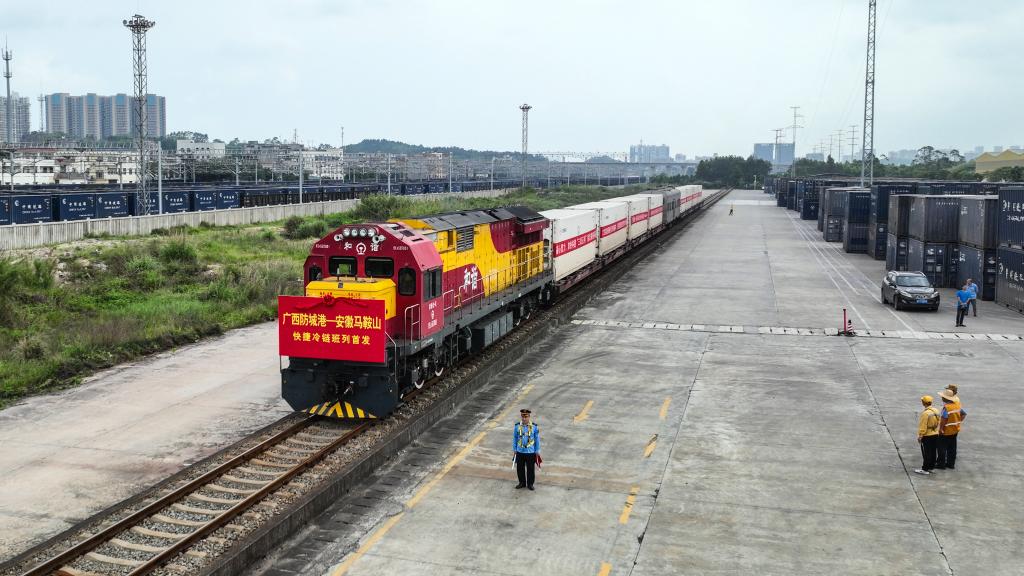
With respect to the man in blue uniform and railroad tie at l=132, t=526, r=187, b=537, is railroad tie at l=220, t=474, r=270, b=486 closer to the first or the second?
railroad tie at l=132, t=526, r=187, b=537

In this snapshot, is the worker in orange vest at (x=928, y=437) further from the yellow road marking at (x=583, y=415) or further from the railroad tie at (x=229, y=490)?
the railroad tie at (x=229, y=490)

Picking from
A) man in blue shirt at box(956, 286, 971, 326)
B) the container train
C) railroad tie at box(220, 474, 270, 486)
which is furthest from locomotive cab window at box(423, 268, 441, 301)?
the container train

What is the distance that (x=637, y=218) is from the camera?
49281mm

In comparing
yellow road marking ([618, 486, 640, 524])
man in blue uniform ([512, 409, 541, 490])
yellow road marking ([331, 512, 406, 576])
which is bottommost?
yellow road marking ([331, 512, 406, 576])

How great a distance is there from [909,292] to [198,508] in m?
27.8

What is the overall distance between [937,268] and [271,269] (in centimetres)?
3059

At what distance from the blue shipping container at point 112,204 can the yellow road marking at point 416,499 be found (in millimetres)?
44616

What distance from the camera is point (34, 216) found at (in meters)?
47.3

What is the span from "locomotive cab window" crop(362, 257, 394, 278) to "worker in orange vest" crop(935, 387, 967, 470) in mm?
10316

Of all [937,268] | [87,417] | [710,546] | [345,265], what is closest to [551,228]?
[345,265]

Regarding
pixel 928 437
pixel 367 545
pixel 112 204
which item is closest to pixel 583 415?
pixel 928 437

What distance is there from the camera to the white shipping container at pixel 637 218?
4744 centimetres

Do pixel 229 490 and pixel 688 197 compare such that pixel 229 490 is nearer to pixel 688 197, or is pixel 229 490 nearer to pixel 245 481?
pixel 245 481

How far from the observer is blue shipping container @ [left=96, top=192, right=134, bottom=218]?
52.7m
